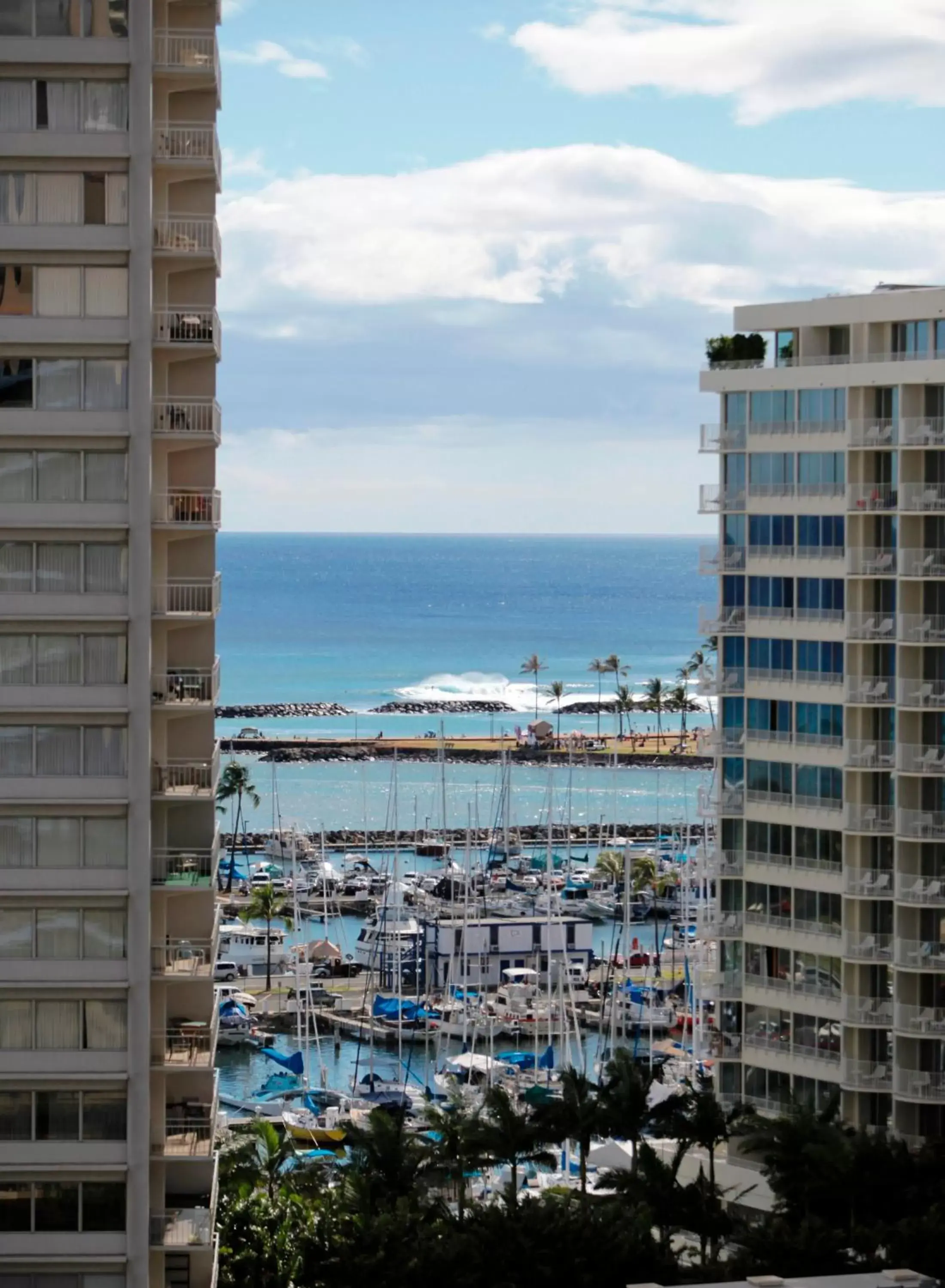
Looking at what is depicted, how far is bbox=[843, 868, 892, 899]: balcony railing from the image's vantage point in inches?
1651

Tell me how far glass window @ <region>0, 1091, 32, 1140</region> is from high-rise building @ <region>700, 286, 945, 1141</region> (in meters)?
16.9

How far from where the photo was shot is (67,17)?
29.7 m

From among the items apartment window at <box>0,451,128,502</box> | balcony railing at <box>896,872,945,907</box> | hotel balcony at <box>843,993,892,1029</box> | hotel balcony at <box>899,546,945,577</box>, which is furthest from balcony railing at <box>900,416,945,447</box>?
apartment window at <box>0,451,128,502</box>

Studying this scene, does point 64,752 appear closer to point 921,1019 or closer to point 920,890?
point 920,890

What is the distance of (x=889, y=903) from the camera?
42062 millimetres

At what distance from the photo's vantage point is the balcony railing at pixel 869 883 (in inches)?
1651

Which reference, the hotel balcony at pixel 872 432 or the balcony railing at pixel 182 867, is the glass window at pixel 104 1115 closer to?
the balcony railing at pixel 182 867

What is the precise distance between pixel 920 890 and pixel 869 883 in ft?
3.54

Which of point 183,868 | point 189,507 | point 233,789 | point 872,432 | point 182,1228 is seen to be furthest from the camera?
point 233,789

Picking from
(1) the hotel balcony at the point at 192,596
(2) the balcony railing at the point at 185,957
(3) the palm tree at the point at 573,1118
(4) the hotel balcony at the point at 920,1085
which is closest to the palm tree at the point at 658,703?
(3) the palm tree at the point at 573,1118

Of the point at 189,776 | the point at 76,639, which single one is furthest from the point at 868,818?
the point at 76,639

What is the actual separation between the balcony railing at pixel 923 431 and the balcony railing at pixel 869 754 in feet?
18.5

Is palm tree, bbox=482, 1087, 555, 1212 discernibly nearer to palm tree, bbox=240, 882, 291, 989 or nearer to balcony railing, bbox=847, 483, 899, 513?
balcony railing, bbox=847, 483, 899, 513

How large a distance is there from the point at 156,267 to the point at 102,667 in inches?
226
